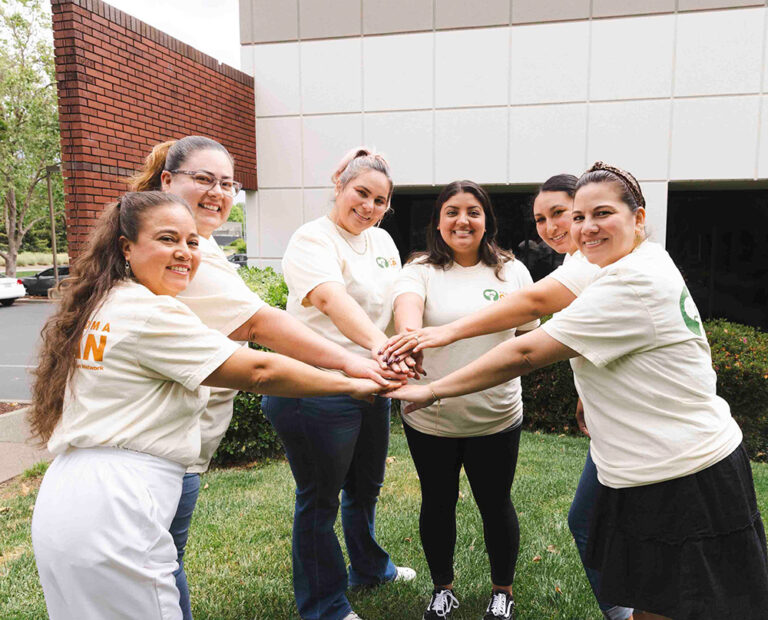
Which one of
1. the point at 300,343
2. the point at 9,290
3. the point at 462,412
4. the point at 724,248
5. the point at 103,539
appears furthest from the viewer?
the point at 9,290

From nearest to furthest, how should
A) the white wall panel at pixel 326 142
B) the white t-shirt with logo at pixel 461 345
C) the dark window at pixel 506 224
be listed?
the white t-shirt with logo at pixel 461 345
the white wall panel at pixel 326 142
the dark window at pixel 506 224

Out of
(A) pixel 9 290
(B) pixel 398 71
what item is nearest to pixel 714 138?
(B) pixel 398 71

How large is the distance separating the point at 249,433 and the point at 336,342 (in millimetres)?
3647

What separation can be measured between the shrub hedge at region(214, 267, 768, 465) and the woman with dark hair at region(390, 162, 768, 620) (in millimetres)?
4213

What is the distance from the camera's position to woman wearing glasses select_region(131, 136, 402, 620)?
2244mm

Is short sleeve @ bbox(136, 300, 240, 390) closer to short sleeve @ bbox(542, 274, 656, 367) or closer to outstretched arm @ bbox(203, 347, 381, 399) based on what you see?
outstretched arm @ bbox(203, 347, 381, 399)

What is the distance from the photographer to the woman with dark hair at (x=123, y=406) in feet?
5.49

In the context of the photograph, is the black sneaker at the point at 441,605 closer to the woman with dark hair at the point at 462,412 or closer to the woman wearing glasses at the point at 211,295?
the woman with dark hair at the point at 462,412

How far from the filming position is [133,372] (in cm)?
176

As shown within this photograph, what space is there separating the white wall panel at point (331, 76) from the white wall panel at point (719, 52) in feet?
15.5

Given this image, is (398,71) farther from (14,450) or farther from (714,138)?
(14,450)

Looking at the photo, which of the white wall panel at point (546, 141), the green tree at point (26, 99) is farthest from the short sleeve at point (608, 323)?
the green tree at point (26, 99)

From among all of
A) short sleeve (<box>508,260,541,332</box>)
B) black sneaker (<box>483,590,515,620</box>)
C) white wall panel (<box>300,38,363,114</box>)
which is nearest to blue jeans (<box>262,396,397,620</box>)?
black sneaker (<box>483,590,515,620</box>)

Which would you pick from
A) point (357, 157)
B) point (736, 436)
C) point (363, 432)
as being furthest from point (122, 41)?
point (736, 436)
